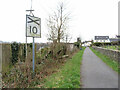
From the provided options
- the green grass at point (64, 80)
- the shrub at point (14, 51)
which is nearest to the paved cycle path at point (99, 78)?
the green grass at point (64, 80)

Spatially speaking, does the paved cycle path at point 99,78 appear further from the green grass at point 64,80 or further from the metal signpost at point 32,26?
the metal signpost at point 32,26

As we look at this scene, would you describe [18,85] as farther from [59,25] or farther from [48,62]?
[59,25]

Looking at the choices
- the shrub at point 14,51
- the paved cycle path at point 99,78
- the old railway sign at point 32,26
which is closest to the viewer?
the paved cycle path at point 99,78

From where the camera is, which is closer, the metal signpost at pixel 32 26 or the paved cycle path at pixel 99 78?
the paved cycle path at pixel 99 78

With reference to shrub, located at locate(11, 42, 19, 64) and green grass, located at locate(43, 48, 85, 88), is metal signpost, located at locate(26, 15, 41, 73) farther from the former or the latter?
shrub, located at locate(11, 42, 19, 64)

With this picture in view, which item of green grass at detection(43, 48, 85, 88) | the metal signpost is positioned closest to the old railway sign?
the metal signpost

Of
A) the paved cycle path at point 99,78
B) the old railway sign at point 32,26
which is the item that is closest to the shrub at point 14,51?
the old railway sign at point 32,26

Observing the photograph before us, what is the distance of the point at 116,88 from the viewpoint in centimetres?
354

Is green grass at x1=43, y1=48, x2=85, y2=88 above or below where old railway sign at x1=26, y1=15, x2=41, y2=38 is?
below

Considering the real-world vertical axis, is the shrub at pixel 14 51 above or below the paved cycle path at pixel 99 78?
above

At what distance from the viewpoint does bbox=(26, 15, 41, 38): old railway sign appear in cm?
479

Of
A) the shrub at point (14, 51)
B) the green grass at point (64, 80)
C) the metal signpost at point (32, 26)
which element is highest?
the metal signpost at point (32, 26)

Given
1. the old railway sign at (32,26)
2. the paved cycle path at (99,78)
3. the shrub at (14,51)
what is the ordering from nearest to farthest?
1. the paved cycle path at (99,78)
2. the old railway sign at (32,26)
3. the shrub at (14,51)

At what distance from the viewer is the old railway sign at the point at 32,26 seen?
4.79m
